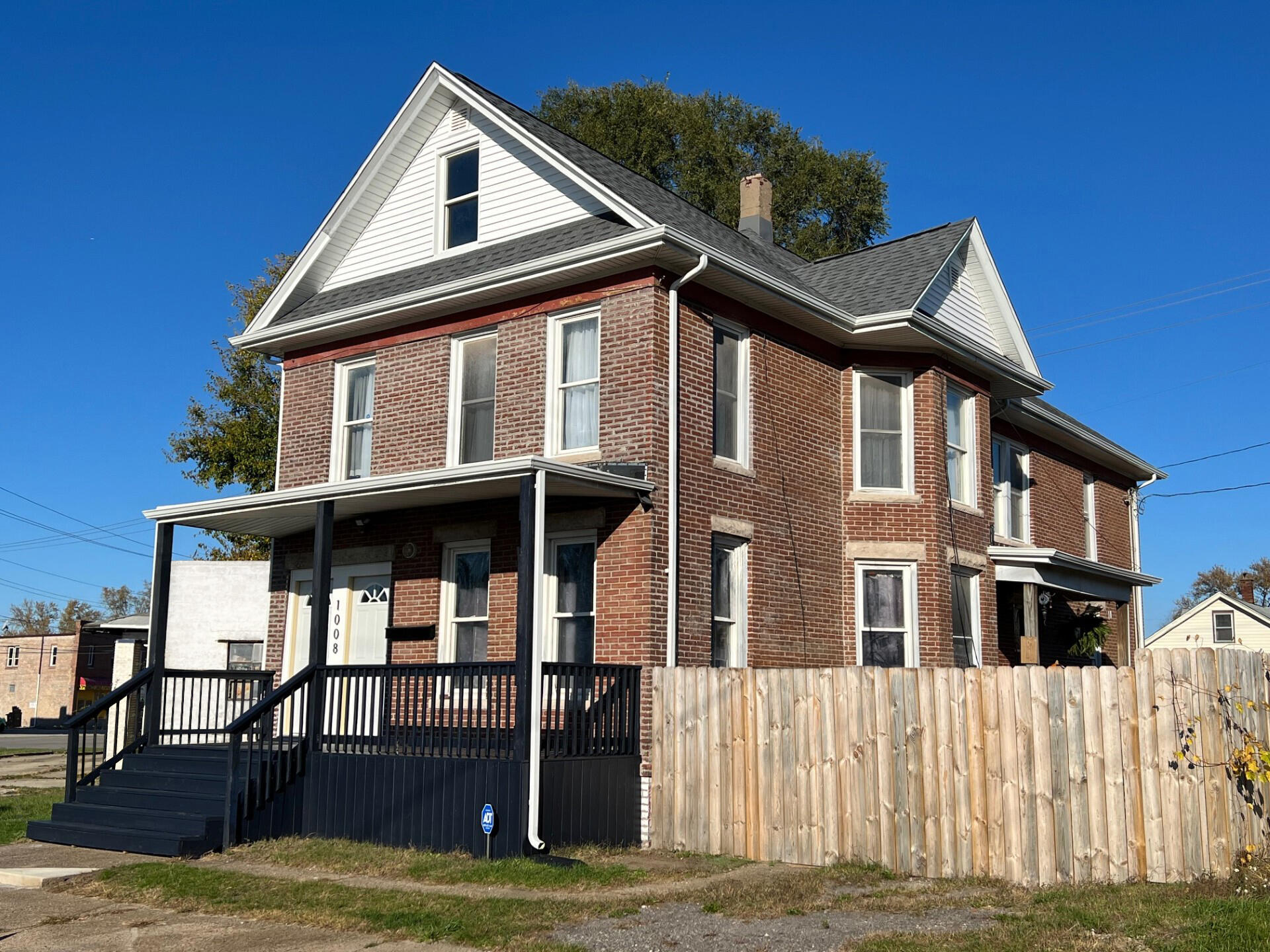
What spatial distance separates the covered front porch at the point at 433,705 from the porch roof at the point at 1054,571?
637 centimetres

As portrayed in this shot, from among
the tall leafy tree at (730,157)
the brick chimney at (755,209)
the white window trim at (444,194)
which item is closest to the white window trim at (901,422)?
the brick chimney at (755,209)

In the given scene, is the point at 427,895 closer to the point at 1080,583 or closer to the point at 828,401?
the point at 828,401

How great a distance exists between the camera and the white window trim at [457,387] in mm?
15798

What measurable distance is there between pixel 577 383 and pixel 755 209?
7.89m

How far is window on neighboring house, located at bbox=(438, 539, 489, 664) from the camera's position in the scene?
15.2 m

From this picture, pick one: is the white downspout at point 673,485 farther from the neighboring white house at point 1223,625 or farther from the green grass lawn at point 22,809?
the neighboring white house at point 1223,625

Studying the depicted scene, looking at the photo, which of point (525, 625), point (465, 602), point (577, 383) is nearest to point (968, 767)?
point (525, 625)

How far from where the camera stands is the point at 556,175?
52.9ft

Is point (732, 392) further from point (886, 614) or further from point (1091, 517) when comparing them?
point (1091, 517)

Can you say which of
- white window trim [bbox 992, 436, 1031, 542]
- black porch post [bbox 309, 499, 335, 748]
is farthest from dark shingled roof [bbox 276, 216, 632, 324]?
→ white window trim [bbox 992, 436, 1031, 542]

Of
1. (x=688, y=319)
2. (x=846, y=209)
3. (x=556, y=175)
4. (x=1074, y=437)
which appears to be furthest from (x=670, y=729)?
(x=846, y=209)

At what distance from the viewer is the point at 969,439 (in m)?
17.6

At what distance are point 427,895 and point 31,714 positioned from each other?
81060 millimetres

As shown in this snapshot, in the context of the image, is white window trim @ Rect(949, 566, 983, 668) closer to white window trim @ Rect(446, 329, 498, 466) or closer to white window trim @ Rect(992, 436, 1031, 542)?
white window trim @ Rect(992, 436, 1031, 542)
